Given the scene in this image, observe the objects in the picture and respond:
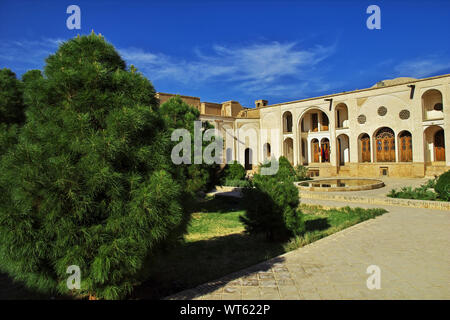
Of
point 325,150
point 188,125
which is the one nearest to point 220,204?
point 188,125

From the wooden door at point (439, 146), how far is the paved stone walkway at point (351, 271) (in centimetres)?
1724

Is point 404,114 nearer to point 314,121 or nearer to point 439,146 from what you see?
point 439,146

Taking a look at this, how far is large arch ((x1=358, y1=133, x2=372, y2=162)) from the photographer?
23906 millimetres

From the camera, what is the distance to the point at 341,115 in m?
27.0

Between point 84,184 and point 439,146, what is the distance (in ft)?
81.4

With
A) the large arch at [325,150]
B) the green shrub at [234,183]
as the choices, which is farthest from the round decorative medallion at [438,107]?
the green shrub at [234,183]

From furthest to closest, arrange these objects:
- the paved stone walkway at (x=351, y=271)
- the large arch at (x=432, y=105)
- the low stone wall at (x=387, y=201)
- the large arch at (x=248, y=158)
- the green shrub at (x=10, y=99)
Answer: the large arch at (x=248, y=158), the large arch at (x=432, y=105), the low stone wall at (x=387, y=201), the green shrub at (x=10, y=99), the paved stone walkway at (x=351, y=271)

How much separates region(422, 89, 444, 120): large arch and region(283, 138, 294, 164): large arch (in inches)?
450

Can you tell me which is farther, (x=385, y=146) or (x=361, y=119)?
(x=361, y=119)

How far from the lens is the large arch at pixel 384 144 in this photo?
73.9ft

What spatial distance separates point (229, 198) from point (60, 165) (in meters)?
12.4

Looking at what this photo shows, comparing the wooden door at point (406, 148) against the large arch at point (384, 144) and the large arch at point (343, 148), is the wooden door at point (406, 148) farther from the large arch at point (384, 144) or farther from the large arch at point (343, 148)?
the large arch at point (343, 148)
